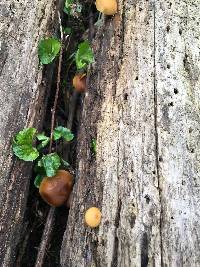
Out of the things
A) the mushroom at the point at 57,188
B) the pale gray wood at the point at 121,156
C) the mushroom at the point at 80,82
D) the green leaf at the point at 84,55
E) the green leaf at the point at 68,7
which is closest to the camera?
the pale gray wood at the point at 121,156

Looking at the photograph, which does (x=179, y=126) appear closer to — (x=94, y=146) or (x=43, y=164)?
(x=94, y=146)

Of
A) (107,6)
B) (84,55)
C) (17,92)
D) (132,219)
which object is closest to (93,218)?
(132,219)

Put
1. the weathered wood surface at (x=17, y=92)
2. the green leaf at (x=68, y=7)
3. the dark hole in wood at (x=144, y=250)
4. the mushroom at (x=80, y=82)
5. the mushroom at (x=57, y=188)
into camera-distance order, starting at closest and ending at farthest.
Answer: the dark hole in wood at (x=144, y=250), the weathered wood surface at (x=17, y=92), the mushroom at (x=57, y=188), the mushroom at (x=80, y=82), the green leaf at (x=68, y=7)

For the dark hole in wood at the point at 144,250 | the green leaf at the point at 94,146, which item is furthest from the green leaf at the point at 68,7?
the dark hole in wood at the point at 144,250

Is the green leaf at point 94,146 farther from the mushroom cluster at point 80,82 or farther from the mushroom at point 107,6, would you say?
the mushroom at point 107,6

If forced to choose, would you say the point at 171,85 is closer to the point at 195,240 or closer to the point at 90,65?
the point at 90,65

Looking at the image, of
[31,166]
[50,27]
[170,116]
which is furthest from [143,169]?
[50,27]

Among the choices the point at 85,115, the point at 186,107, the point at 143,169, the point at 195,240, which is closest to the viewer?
the point at 195,240

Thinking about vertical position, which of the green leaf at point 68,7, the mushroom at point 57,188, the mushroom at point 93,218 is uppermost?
the green leaf at point 68,7
